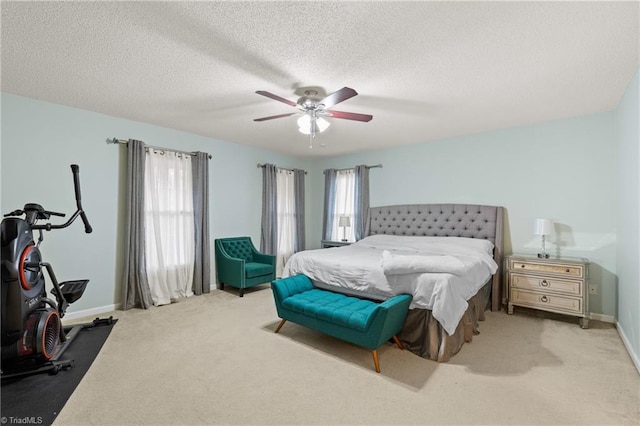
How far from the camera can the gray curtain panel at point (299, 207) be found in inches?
260

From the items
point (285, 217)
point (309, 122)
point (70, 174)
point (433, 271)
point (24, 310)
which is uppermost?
point (309, 122)

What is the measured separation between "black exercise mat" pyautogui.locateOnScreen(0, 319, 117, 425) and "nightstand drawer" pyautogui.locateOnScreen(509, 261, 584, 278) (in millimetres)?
4825

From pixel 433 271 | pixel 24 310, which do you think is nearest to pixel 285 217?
pixel 433 271

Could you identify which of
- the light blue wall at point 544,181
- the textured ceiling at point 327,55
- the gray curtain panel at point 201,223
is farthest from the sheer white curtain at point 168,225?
the light blue wall at point 544,181

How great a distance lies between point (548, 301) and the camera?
3.66 metres

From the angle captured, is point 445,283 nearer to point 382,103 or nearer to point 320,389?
point 320,389

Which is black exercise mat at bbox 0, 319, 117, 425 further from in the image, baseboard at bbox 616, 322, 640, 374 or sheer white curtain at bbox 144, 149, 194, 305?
baseboard at bbox 616, 322, 640, 374

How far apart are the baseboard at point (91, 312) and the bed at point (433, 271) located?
2453mm

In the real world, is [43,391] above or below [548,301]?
below

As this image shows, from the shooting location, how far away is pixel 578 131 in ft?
→ 12.6

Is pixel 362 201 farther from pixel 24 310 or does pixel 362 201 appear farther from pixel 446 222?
pixel 24 310

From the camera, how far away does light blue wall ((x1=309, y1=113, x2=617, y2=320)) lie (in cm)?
370

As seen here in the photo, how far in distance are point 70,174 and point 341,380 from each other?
3.96 metres

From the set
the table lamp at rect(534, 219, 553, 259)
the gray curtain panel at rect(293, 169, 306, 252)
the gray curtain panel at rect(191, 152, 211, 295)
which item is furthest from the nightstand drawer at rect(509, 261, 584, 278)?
the gray curtain panel at rect(191, 152, 211, 295)
